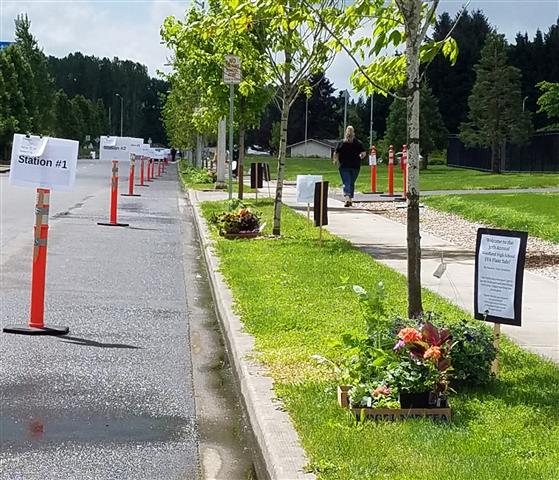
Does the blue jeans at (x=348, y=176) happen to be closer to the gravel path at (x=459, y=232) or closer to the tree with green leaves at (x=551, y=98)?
the gravel path at (x=459, y=232)

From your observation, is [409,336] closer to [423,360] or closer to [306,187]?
[423,360]

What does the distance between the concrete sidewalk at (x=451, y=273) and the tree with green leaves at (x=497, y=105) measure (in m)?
26.6

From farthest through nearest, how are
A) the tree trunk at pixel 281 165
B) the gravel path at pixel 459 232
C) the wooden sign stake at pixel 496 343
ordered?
the tree trunk at pixel 281 165 < the gravel path at pixel 459 232 < the wooden sign stake at pixel 496 343

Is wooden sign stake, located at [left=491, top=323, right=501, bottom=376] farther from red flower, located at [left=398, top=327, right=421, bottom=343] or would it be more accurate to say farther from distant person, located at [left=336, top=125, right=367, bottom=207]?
distant person, located at [left=336, top=125, right=367, bottom=207]

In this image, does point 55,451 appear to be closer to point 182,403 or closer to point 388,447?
point 182,403

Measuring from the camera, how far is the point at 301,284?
1098cm

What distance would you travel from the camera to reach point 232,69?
17.8 metres

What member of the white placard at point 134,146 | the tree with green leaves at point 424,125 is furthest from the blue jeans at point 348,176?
the tree with green leaves at point 424,125

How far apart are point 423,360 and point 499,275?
94 cm

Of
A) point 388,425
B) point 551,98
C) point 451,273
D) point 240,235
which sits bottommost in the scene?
point 388,425

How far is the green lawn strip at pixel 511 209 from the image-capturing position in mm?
17062

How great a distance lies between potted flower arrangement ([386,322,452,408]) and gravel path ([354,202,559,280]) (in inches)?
252

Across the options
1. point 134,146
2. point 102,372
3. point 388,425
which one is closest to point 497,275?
point 388,425

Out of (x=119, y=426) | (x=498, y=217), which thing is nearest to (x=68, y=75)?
(x=498, y=217)
